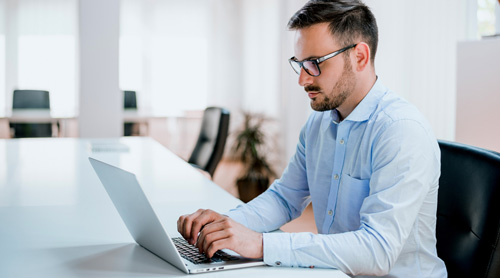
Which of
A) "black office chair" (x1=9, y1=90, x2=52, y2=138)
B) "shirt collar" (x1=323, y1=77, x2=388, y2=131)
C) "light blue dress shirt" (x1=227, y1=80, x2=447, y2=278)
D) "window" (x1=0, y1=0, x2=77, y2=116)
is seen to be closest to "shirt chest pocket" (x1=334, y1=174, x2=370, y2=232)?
"light blue dress shirt" (x1=227, y1=80, x2=447, y2=278)

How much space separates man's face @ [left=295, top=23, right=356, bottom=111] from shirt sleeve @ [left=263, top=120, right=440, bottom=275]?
0.17m

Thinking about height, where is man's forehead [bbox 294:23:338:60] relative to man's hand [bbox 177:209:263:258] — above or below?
above

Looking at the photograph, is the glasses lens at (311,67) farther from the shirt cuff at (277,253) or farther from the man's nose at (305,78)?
the shirt cuff at (277,253)

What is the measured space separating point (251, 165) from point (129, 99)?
2.78 meters

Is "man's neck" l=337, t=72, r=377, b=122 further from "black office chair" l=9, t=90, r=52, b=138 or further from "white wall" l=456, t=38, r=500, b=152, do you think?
"black office chair" l=9, t=90, r=52, b=138

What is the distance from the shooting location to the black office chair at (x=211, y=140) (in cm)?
327

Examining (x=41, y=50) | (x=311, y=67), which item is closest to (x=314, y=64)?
(x=311, y=67)

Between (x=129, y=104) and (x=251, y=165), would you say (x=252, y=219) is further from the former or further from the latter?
(x=129, y=104)

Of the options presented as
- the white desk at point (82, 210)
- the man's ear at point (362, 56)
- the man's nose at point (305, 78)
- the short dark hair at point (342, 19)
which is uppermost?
the short dark hair at point (342, 19)

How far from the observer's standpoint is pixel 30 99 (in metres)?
6.22

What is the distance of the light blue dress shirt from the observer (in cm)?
109

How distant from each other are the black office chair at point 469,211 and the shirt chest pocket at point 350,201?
0.19 m

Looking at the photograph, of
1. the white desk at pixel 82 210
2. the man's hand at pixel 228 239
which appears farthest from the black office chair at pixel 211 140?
the man's hand at pixel 228 239

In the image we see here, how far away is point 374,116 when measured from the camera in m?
1.34
